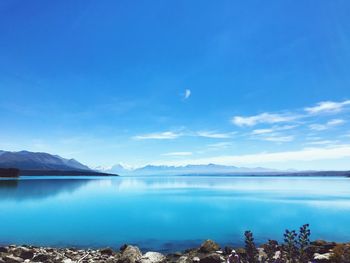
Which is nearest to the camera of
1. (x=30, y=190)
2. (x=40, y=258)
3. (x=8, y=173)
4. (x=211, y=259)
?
(x=211, y=259)

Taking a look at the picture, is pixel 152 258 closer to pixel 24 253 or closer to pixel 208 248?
pixel 208 248

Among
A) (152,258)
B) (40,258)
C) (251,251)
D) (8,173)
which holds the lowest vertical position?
(152,258)

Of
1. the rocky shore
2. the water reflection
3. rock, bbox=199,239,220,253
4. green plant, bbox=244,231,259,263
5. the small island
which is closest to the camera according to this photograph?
green plant, bbox=244,231,259,263

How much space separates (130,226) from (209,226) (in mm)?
10100

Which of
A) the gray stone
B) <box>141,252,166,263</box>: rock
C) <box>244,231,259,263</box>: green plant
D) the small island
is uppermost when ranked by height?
the small island

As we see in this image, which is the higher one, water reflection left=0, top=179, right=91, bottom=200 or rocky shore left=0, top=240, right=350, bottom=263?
water reflection left=0, top=179, right=91, bottom=200

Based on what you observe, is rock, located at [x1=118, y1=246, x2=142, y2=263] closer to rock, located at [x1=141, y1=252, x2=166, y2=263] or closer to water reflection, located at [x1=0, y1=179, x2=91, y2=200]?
rock, located at [x1=141, y1=252, x2=166, y2=263]

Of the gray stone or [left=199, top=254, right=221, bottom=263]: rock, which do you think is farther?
the gray stone

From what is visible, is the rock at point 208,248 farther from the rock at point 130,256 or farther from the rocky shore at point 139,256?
the rock at point 130,256

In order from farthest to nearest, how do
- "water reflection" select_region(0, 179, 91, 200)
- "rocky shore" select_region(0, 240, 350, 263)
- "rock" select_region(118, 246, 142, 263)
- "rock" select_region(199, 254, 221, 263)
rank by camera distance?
"water reflection" select_region(0, 179, 91, 200)
"rock" select_region(118, 246, 142, 263)
"rock" select_region(199, 254, 221, 263)
"rocky shore" select_region(0, 240, 350, 263)

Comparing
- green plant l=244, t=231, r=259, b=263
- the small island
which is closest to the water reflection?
the small island

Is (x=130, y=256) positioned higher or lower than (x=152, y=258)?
higher

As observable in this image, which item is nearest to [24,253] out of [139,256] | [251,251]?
[139,256]

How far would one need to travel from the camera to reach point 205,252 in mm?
21781
